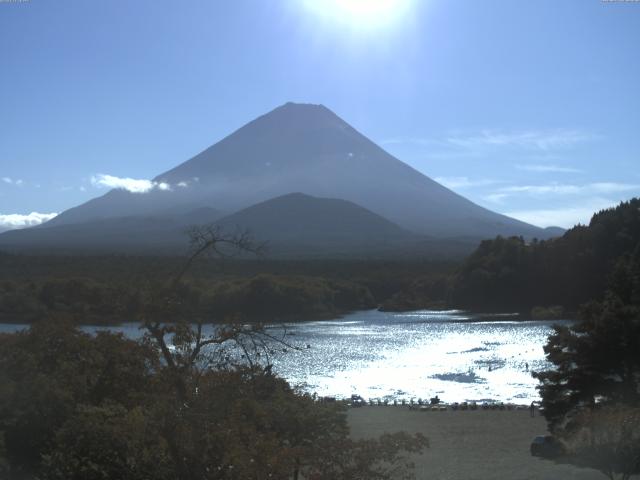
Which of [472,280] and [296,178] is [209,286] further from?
[296,178]

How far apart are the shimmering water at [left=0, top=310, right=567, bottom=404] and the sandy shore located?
73.1 inches

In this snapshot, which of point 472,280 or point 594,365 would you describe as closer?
point 594,365

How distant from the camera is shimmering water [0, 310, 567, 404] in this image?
770 inches

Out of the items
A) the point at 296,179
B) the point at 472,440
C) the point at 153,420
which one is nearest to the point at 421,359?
the point at 472,440

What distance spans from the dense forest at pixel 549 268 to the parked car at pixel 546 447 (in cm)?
2372

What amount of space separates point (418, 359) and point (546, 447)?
516 inches

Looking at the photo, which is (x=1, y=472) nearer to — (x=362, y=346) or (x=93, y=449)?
(x=93, y=449)

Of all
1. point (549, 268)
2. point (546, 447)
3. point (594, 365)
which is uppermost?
point (549, 268)

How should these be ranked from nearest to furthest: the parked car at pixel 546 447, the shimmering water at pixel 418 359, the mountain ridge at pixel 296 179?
the parked car at pixel 546 447
the shimmering water at pixel 418 359
the mountain ridge at pixel 296 179

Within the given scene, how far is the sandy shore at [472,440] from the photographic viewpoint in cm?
1105

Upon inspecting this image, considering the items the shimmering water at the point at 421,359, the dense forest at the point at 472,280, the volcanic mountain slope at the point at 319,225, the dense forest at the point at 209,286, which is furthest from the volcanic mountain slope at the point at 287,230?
the shimmering water at the point at 421,359

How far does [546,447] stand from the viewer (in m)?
12.2

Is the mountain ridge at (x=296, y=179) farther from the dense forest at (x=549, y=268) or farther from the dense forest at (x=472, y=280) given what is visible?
the dense forest at (x=549, y=268)

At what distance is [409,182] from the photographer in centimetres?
11869
